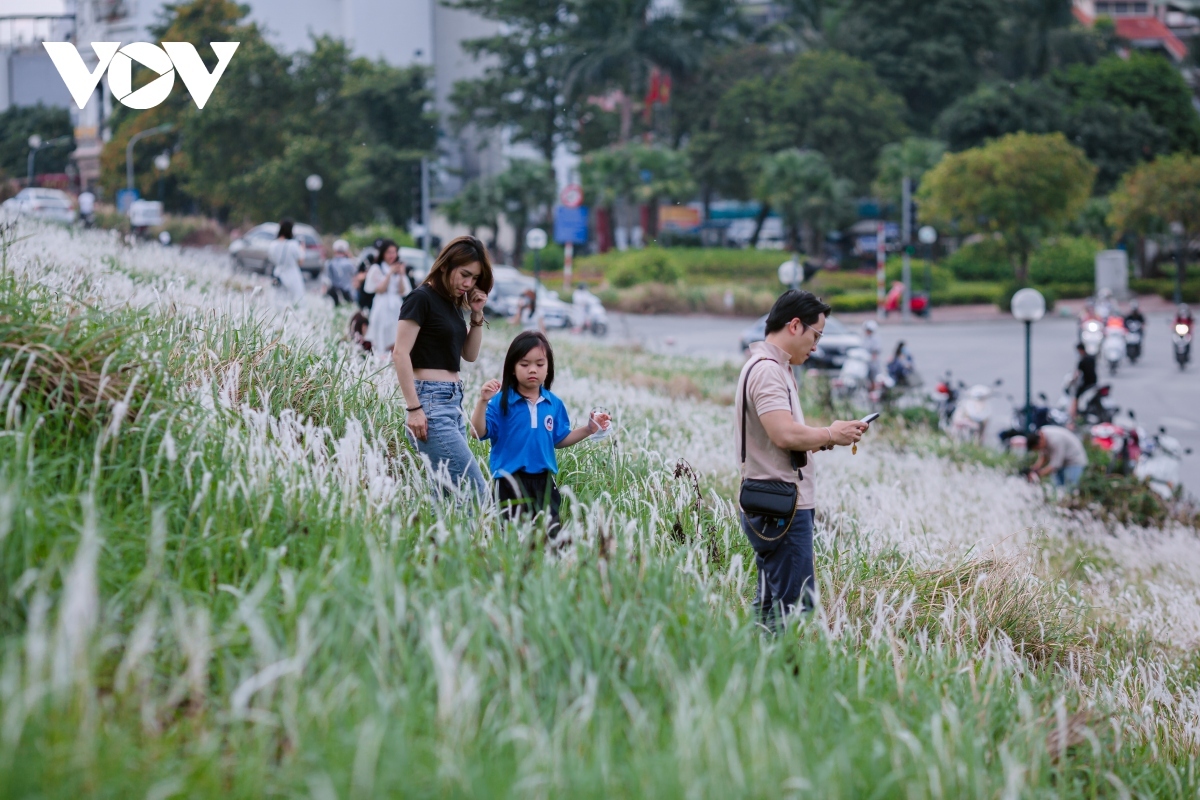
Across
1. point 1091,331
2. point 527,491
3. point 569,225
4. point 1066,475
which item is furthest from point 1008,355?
point 527,491

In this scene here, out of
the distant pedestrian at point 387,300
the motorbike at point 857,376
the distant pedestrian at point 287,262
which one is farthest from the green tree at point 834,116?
the distant pedestrian at point 387,300

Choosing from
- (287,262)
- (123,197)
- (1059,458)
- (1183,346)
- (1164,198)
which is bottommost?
(1059,458)

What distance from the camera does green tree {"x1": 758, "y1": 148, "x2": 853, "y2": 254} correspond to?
2206 inches

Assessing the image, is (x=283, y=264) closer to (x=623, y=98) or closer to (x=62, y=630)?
(x=62, y=630)

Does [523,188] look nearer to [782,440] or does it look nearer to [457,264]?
[457,264]

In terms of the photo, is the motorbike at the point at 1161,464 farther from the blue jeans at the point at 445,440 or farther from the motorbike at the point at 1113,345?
the motorbike at the point at 1113,345

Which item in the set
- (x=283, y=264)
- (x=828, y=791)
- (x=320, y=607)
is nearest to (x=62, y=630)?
(x=320, y=607)

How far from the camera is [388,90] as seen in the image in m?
54.6

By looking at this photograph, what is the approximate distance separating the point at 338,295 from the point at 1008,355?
21.1 metres

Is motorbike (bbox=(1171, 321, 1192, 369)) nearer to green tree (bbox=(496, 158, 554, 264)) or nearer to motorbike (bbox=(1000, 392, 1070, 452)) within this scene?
motorbike (bbox=(1000, 392, 1070, 452))

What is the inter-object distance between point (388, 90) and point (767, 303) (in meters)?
20.0

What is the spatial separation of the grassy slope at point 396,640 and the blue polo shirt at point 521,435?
0.48 meters

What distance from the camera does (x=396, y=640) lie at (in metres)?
3.50

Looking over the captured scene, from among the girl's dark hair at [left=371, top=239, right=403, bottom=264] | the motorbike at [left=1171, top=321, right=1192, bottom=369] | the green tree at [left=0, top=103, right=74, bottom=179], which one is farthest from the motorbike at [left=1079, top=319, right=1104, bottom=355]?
the green tree at [left=0, top=103, right=74, bottom=179]
